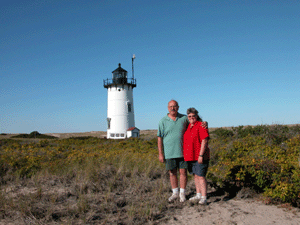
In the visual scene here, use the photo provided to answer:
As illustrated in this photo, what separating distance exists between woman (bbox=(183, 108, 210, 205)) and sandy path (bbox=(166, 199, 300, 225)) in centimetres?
28

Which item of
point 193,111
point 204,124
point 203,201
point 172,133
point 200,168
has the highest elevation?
point 193,111

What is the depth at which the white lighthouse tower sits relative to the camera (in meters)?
26.4

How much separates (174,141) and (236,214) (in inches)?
66.7

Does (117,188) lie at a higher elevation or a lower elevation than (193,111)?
lower

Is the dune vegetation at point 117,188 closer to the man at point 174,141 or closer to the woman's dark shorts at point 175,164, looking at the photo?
the man at point 174,141

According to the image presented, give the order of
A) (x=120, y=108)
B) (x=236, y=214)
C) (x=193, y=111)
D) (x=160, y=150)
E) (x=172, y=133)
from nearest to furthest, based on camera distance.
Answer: (x=236, y=214), (x=193, y=111), (x=172, y=133), (x=160, y=150), (x=120, y=108)

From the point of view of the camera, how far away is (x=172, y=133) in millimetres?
4531

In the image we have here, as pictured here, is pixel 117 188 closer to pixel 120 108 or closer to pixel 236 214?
pixel 236 214

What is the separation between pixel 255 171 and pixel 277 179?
1.41 ft

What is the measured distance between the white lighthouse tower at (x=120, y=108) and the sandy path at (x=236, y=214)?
21.6 metres

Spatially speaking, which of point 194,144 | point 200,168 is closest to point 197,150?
point 194,144

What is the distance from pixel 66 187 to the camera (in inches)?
212

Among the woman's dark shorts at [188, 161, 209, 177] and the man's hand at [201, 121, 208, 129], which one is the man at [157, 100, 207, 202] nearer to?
the woman's dark shorts at [188, 161, 209, 177]

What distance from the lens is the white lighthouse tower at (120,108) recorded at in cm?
2644
